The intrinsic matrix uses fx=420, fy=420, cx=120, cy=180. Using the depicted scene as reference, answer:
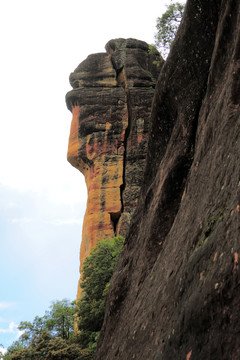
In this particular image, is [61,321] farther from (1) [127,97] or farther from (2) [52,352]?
(1) [127,97]

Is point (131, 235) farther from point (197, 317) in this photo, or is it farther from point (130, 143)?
point (130, 143)

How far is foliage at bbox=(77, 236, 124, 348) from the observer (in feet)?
74.0

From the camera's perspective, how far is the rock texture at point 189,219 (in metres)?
4.96

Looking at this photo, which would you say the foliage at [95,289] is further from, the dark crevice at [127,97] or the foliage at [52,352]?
the dark crevice at [127,97]

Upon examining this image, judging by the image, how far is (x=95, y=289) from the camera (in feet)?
79.1

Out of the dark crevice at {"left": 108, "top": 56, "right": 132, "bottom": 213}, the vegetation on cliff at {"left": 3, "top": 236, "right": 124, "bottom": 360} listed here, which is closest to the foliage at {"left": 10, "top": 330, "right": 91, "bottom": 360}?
the vegetation on cliff at {"left": 3, "top": 236, "right": 124, "bottom": 360}

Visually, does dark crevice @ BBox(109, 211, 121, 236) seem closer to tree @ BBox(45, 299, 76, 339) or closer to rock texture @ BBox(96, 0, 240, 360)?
tree @ BBox(45, 299, 76, 339)

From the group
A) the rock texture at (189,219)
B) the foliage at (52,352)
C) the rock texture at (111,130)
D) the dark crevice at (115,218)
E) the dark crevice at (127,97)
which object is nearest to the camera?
the rock texture at (189,219)

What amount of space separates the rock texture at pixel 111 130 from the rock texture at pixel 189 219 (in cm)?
2006

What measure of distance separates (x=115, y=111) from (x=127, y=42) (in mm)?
8013

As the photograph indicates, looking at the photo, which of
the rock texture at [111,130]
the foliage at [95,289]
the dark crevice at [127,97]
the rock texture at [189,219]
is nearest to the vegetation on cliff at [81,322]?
the foliage at [95,289]

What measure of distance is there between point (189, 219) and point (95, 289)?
17.9m

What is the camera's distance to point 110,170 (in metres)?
33.5

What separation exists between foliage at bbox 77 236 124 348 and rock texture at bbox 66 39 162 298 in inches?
184
